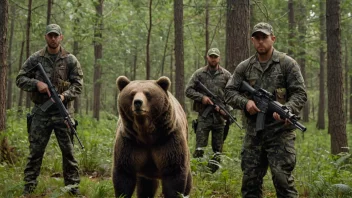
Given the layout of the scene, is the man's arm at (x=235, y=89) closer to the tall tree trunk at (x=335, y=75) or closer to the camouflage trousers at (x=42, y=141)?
the camouflage trousers at (x=42, y=141)

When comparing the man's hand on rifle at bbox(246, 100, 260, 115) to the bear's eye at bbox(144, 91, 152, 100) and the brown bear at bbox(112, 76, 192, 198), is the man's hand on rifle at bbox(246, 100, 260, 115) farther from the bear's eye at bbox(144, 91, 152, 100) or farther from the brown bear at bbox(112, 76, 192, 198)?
the bear's eye at bbox(144, 91, 152, 100)

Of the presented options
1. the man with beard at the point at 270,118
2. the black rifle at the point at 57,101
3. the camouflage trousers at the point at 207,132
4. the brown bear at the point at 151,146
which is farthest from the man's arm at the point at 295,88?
the camouflage trousers at the point at 207,132

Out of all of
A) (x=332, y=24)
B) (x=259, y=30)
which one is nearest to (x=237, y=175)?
(x=259, y=30)

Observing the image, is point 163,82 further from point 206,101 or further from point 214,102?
point 214,102

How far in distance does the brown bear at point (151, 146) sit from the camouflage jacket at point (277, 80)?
3.01 feet

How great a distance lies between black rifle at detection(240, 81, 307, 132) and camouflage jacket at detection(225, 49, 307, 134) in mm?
120

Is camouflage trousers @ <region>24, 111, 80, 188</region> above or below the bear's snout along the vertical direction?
below

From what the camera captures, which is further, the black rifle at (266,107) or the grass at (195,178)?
the grass at (195,178)

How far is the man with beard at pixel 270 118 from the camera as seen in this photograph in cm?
445

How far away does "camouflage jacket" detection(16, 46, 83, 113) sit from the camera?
588 cm

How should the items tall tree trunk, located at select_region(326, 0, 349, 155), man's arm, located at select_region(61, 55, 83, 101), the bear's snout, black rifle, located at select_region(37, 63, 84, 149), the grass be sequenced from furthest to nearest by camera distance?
tall tree trunk, located at select_region(326, 0, 349, 155) < man's arm, located at select_region(61, 55, 83, 101) < black rifle, located at select_region(37, 63, 84, 149) < the grass < the bear's snout

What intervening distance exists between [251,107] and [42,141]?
10.6 ft

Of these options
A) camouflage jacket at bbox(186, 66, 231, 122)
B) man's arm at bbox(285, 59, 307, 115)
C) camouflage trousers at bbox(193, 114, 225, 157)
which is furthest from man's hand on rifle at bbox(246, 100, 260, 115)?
camouflage jacket at bbox(186, 66, 231, 122)

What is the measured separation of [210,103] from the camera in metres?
7.94
